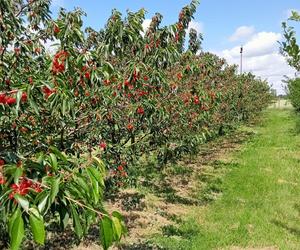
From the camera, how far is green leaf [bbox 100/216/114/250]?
183cm

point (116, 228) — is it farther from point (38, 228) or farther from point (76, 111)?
point (76, 111)

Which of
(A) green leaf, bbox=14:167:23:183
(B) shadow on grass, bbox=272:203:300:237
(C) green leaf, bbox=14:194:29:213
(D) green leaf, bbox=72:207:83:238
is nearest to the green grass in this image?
(B) shadow on grass, bbox=272:203:300:237

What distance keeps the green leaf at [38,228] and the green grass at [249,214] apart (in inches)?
232

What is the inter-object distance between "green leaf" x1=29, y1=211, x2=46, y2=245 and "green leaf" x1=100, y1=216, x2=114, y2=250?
257mm

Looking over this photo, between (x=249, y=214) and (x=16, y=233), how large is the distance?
27.4 ft

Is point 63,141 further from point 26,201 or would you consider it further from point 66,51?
point 26,201

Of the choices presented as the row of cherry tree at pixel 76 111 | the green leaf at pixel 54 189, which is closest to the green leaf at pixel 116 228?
the row of cherry tree at pixel 76 111

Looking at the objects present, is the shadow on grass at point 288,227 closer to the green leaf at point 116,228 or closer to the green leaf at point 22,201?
the green leaf at point 116,228

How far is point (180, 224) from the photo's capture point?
28.8 feet

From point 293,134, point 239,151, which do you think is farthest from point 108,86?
point 293,134

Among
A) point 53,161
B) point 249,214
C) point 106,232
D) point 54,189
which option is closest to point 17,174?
point 54,189

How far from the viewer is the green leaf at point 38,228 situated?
1.67m

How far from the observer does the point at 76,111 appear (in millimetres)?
5301

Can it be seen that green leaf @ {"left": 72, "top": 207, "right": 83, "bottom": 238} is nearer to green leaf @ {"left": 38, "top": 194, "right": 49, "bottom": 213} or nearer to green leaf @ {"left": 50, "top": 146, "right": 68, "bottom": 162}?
green leaf @ {"left": 38, "top": 194, "right": 49, "bottom": 213}
